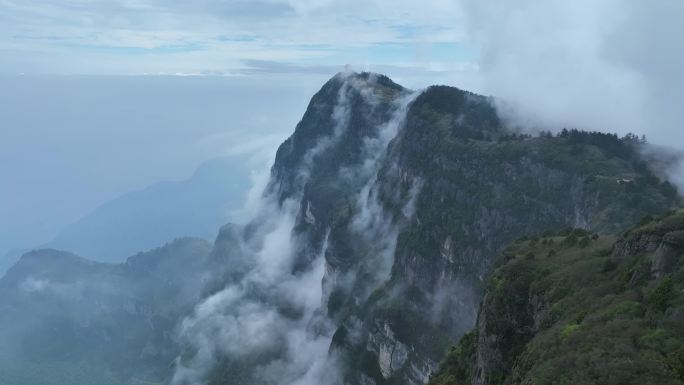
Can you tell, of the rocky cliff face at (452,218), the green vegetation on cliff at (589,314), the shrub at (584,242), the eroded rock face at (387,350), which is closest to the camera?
the green vegetation on cliff at (589,314)

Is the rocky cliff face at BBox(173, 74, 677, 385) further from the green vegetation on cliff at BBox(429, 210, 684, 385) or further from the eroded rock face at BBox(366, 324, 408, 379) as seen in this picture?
the green vegetation on cliff at BBox(429, 210, 684, 385)

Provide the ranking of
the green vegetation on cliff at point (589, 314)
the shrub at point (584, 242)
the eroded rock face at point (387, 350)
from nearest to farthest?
the green vegetation on cliff at point (589, 314) < the shrub at point (584, 242) < the eroded rock face at point (387, 350)

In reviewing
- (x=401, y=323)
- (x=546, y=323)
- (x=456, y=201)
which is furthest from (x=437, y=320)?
(x=546, y=323)

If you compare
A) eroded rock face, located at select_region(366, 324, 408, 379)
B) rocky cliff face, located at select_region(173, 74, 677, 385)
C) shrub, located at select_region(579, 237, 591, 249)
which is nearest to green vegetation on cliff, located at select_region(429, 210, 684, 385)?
shrub, located at select_region(579, 237, 591, 249)

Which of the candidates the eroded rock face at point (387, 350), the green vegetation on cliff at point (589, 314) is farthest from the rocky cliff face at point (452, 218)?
the green vegetation on cliff at point (589, 314)

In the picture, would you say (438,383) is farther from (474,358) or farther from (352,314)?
(352,314)

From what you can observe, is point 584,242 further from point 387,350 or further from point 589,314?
point 387,350

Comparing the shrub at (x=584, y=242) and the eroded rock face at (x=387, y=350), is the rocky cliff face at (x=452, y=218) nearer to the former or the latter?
the eroded rock face at (x=387, y=350)

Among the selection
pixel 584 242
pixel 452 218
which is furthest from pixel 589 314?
pixel 452 218
